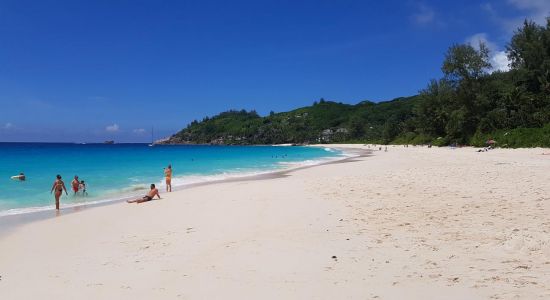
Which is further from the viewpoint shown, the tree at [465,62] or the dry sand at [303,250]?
the tree at [465,62]

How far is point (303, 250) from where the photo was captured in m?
7.60

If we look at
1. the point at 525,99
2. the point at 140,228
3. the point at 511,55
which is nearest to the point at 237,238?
the point at 140,228

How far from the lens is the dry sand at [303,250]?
18.5 ft

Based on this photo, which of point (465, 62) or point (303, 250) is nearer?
point (303, 250)

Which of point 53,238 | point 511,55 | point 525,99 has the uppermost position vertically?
point 511,55

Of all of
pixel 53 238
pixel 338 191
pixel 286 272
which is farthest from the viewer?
pixel 338 191

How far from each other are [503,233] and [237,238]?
17.9 feet

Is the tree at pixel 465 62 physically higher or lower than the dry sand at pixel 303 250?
higher

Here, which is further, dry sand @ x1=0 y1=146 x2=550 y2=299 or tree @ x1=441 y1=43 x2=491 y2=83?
tree @ x1=441 y1=43 x2=491 y2=83

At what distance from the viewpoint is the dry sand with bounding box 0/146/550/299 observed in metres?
5.65

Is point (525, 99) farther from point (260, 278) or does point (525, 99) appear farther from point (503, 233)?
point (260, 278)

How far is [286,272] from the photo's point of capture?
6.38 metres

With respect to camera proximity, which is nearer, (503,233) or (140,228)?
(503,233)

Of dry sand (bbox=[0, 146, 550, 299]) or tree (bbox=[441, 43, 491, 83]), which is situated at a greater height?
tree (bbox=[441, 43, 491, 83])
